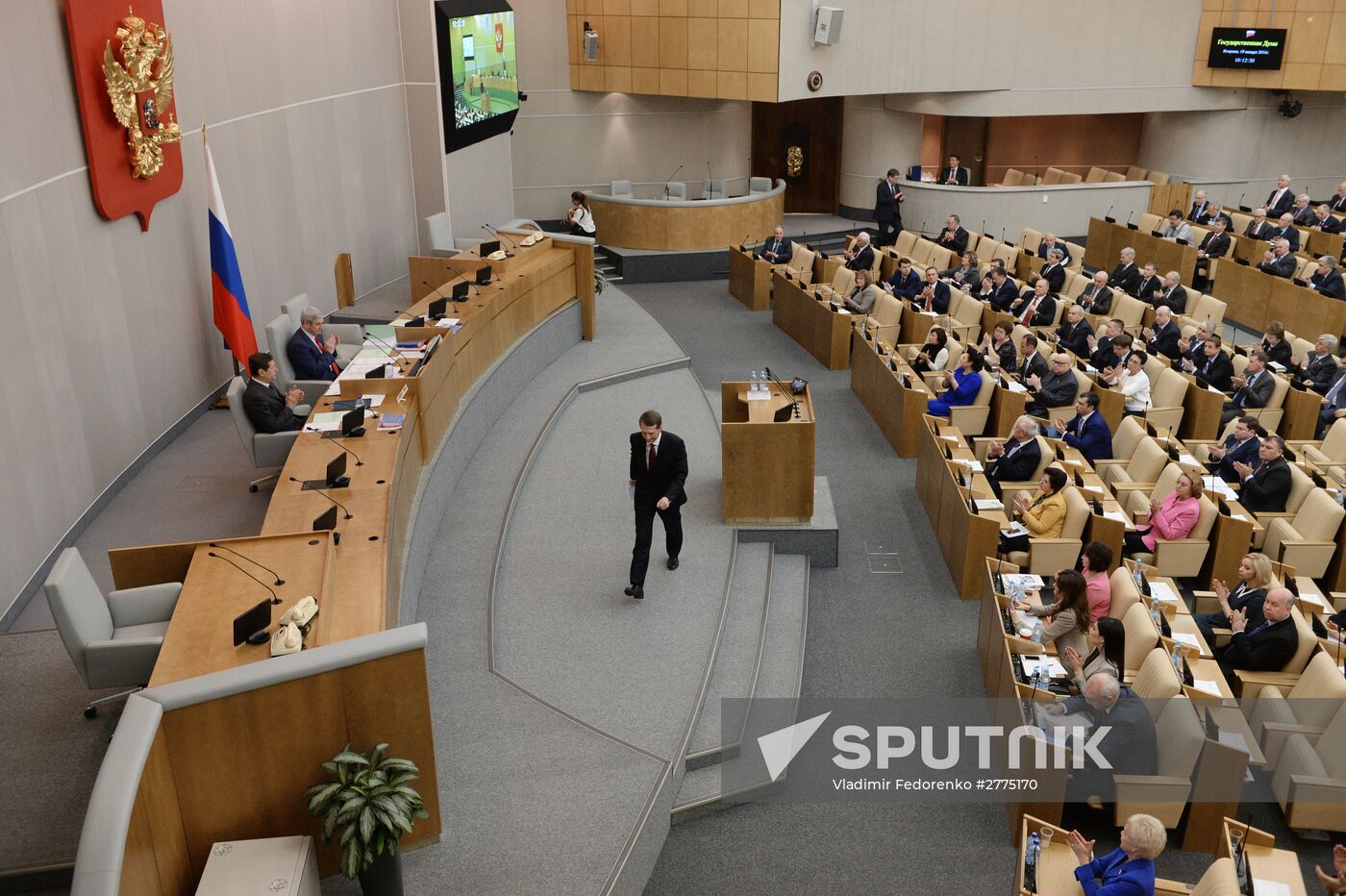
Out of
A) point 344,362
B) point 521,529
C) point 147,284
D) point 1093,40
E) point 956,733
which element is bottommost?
point 956,733

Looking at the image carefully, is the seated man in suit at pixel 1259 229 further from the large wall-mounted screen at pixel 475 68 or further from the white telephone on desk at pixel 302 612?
the white telephone on desk at pixel 302 612

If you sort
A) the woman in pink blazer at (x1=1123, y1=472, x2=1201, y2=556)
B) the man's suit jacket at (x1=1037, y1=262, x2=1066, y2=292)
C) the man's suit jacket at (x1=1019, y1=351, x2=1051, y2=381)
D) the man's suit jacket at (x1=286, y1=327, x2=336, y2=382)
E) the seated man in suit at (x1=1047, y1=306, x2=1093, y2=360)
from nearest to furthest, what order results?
the woman in pink blazer at (x1=1123, y1=472, x2=1201, y2=556) → the man's suit jacket at (x1=286, y1=327, x2=336, y2=382) → the man's suit jacket at (x1=1019, y1=351, x2=1051, y2=381) → the seated man in suit at (x1=1047, y1=306, x2=1093, y2=360) → the man's suit jacket at (x1=1037, y1=262, x2=1066, y2=292)

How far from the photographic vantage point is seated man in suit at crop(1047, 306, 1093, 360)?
11062mm

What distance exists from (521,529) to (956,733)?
320 cm

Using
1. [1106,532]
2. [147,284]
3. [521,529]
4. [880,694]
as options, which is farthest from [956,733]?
[147,284]

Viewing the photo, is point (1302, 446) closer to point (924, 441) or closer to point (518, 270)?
point (924, 441)

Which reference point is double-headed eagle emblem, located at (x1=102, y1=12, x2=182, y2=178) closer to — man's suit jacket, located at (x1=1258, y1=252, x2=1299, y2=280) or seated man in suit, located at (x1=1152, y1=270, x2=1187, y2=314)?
seated man in suit, located at (x1=1152, y1=270, x2=1187, y2=314)

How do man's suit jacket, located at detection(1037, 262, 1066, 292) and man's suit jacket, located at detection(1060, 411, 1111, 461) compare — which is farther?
man's suit jacket, located at detection(1037, 262, 1066, 292)

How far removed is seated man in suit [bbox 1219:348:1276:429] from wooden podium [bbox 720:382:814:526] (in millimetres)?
4088

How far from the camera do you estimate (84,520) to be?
6.78 m

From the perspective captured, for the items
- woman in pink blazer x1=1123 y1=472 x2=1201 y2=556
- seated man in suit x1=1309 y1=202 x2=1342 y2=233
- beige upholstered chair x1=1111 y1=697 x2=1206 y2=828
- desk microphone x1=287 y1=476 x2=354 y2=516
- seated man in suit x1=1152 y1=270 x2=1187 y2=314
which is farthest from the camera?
seated man in suit x1=1309 y1=202 x2=1342 y2=233

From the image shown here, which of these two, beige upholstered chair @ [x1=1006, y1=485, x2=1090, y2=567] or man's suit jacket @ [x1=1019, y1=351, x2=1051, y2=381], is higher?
man's suit jacket @ [x1=1019, y1=351, x2=1051, y2=381]

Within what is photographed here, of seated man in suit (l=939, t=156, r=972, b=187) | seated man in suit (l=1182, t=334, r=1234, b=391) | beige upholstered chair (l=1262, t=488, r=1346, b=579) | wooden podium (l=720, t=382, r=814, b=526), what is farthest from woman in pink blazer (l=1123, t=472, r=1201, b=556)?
seated man in suit (l=939, t=156, r=972, b=187)

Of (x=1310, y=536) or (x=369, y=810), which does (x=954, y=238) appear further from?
(x=369, y=810)
